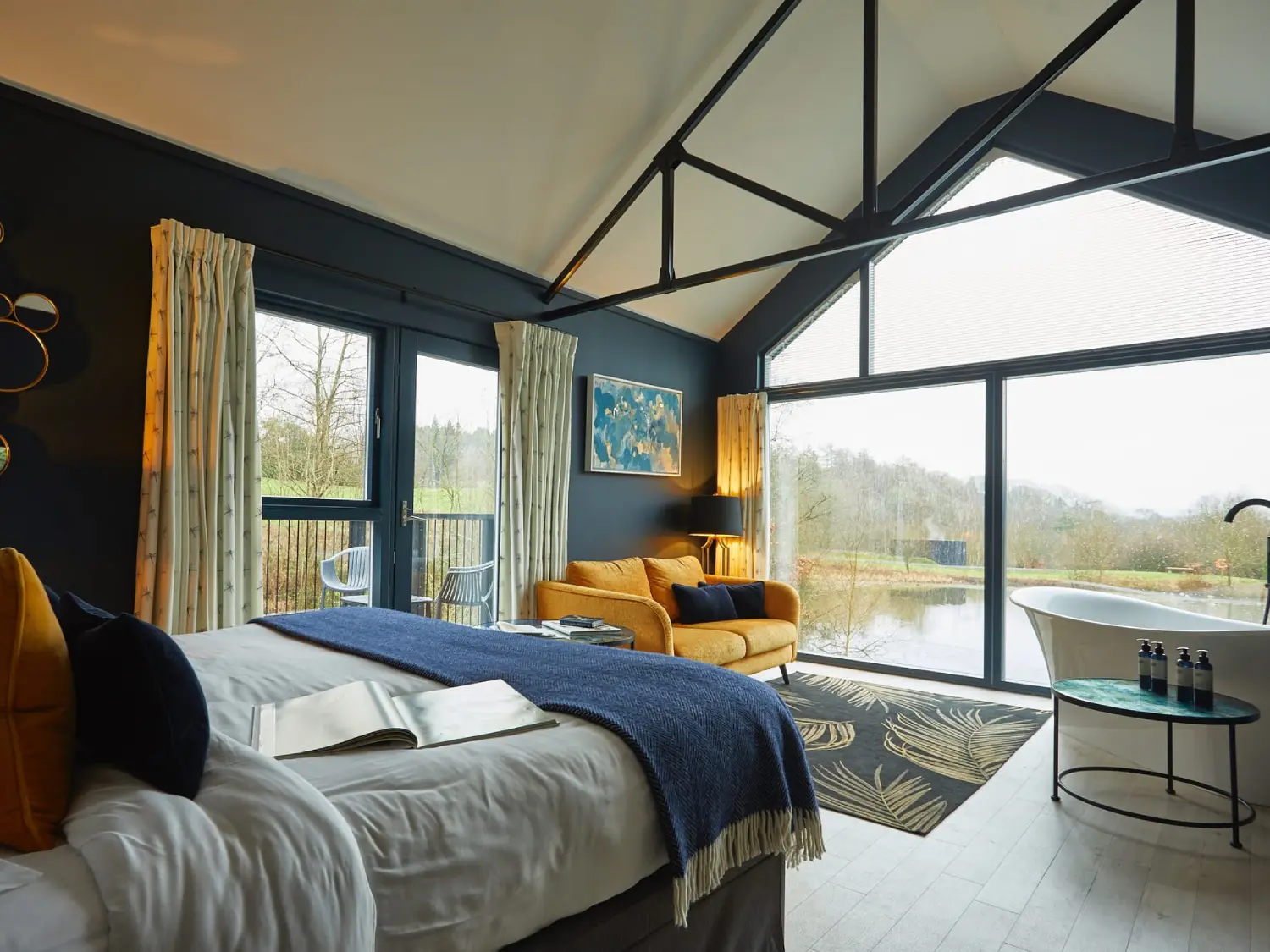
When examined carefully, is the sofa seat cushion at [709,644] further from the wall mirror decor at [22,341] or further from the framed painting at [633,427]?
the wall mirror decor at [22,341]

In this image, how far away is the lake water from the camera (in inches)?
181

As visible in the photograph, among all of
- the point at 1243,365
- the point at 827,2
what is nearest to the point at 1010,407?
the point at 1243,365

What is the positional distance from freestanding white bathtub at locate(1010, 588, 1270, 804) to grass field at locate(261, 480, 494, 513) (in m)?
2.97

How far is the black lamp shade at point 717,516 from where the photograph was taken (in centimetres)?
535

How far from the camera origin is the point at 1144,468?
4219 millimetres

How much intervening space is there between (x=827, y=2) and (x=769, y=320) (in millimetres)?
2304

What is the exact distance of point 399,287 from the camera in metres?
3.78

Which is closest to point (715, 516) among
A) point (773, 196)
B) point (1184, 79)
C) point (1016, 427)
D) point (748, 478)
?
point (748, 478)

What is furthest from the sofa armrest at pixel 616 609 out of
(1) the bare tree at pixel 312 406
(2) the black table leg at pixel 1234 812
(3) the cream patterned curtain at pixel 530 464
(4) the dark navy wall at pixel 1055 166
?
(4) the dark navy wall at pixel 1055 166

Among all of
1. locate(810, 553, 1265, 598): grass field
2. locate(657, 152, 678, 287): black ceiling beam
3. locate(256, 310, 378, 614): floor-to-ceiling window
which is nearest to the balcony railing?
locate(256, 310, 378, 614): floor-to-ceiling window

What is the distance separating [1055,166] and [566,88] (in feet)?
10.2

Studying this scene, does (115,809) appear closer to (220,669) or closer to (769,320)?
(220,669)

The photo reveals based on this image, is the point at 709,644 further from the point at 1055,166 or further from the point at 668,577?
the point at 1055,166

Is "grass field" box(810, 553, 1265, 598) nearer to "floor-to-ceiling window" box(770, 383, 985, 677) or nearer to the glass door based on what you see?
"floor-to-ceiling window" box(770, 383, 985, 677)
